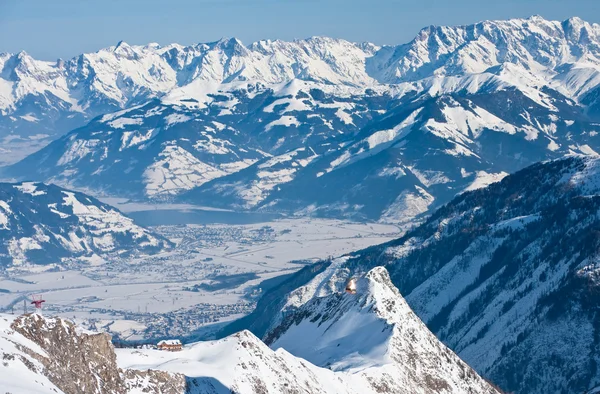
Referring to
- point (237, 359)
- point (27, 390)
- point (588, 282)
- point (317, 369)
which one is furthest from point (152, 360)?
point (588, 282)

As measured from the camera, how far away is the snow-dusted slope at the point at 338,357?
316 ft

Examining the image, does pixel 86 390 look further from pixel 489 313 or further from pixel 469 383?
pixel 489 313

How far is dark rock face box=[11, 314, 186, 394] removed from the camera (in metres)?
71.1

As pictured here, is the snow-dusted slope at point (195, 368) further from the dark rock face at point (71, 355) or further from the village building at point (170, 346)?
the village building at point (170, 346)

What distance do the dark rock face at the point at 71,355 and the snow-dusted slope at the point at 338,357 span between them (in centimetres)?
1390

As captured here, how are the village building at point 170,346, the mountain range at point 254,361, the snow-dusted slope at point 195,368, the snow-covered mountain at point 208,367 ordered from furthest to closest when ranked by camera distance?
the village building at point 170,346 → the mountain range at point 254,361 → the snow-covered mountain at point 208,367 → the snow-dusted slope at point 195,368

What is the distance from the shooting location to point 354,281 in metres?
140

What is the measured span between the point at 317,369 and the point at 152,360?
1979cm

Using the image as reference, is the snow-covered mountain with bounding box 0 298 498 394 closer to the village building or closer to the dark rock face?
the dark rock face

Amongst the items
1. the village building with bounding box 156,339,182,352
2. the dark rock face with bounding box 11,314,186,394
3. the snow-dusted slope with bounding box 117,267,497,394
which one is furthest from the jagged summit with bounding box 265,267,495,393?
the dark rock face with bounding box 11,314,186,394

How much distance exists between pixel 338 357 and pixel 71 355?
54.7 m

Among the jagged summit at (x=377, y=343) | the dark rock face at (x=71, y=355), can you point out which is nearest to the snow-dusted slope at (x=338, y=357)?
the jagged summit at (x=377, y=343)

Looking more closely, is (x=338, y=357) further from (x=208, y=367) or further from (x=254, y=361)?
(x=208, y=367)

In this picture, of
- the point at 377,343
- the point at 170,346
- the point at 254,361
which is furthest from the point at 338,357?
the point at 254,361
